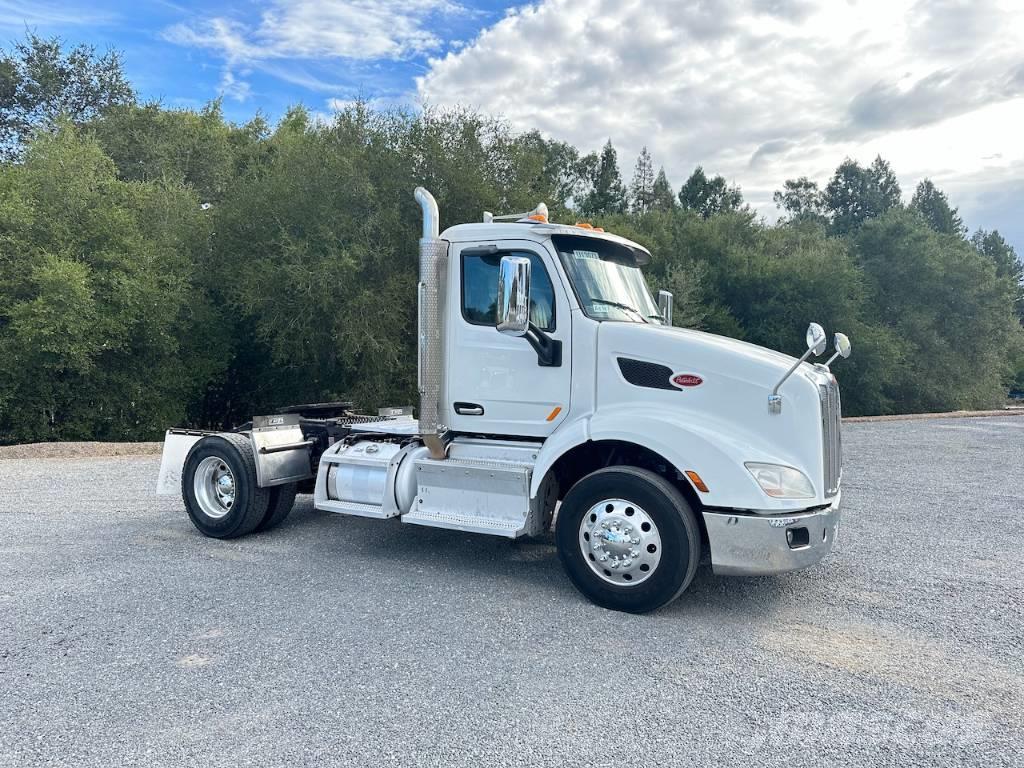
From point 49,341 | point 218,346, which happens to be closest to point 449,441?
point 49,341

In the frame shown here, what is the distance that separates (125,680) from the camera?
3.83 meters

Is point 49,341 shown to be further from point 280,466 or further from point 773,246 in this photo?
point 773,246

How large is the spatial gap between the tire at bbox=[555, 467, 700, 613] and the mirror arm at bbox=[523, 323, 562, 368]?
0.91 metres

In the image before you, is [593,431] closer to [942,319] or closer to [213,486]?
[213,486]

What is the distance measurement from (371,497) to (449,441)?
86 centimetres

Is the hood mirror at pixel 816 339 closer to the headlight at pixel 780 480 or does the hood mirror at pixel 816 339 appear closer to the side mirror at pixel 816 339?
the side mirror at pixel 816 339

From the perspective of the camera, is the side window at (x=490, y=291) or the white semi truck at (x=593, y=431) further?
the side window at (x=490, y=291)

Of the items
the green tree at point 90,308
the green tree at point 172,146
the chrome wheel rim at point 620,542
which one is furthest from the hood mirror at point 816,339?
the green tree at point 172,146

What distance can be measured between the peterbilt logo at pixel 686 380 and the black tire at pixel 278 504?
→ 392 centimetres

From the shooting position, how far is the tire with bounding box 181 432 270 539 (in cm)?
665

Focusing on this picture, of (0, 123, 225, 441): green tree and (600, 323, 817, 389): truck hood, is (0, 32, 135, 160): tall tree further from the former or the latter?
(600, 323, 817, 389): truck hood

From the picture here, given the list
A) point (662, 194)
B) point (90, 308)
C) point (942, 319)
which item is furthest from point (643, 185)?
point (90, 308)

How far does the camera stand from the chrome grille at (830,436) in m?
4.85

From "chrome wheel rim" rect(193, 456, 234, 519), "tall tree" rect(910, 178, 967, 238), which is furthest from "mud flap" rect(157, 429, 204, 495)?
"tall tree" rect(910, 178, 967, 238)
